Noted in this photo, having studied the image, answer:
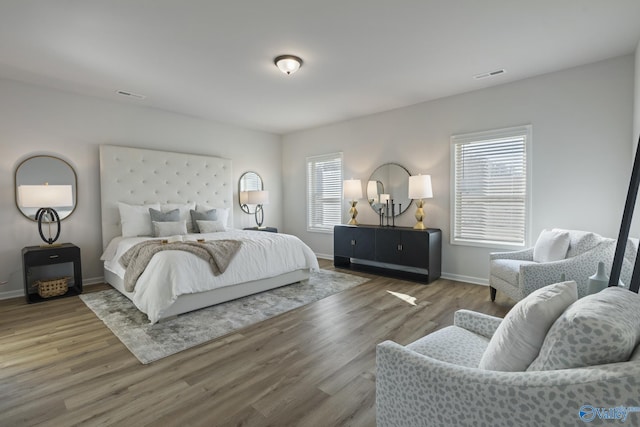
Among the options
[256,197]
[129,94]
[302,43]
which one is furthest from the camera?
[256,197]

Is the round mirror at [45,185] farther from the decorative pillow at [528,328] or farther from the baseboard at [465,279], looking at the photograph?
the baseboard at [465,279]

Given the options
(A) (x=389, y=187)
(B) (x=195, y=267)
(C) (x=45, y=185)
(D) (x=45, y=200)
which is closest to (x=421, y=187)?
(A) (x=389, y=187)

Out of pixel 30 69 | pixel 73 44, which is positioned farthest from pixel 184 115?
pixel 73 44

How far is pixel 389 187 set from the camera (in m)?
5.23

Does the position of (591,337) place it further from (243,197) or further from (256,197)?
(243,197)

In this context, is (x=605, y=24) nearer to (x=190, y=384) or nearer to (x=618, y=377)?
(x=618, y=377)

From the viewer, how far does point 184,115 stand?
5.39m

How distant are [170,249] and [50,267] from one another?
7.45 ft

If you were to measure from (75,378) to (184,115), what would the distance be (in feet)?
14.4

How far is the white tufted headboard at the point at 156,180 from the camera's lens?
4.50 meters

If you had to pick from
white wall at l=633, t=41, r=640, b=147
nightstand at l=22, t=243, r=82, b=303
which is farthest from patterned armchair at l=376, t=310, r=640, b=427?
nightstand at l=22, t=243, r=82, b=303

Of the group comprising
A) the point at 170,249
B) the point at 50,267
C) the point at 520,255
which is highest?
the point at 170,249

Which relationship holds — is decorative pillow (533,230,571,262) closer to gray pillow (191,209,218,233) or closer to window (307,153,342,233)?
window (307,153,342,233)

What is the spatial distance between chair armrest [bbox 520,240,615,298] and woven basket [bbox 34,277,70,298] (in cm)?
523
